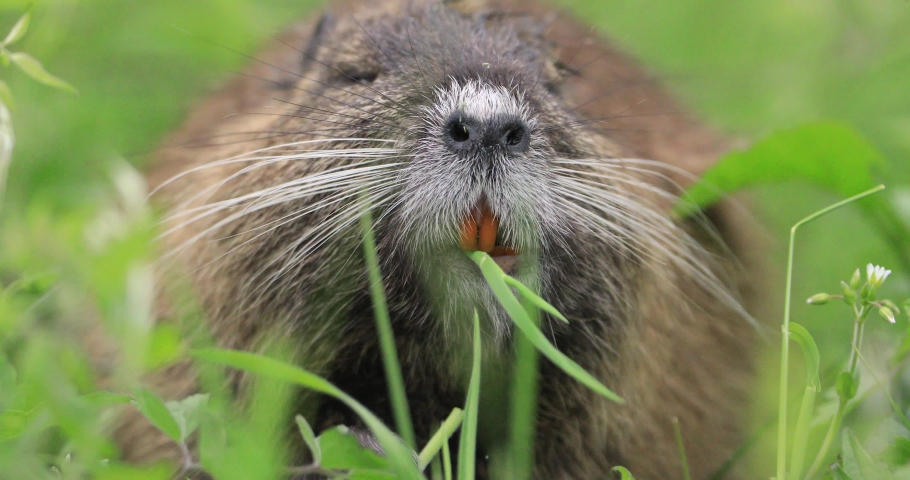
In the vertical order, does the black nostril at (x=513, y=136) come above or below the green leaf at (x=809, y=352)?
above

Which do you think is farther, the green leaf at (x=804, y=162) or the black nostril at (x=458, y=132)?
the green leaf at (x=804, y=162)

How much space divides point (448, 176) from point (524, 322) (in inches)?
12.7

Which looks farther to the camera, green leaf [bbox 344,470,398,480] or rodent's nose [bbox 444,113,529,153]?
rodent's nose [bbox 444,113,529,153]

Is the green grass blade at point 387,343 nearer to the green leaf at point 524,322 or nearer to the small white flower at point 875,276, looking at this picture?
the green leaf at point 524,322

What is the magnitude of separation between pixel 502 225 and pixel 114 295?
69cm

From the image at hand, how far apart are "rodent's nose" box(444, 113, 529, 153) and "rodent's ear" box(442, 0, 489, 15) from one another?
60 centimetres

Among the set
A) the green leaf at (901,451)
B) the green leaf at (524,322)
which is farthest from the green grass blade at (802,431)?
the green leaf at (524,322)

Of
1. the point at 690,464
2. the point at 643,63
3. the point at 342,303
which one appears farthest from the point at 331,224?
the point at 643,63

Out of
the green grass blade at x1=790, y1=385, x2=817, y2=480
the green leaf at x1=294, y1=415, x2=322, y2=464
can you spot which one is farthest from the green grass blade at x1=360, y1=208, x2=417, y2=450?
the green grass blade at x1=790, y1=385, x2=817, y2=480

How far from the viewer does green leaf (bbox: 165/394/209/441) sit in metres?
1.60

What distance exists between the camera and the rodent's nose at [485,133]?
1.84 m

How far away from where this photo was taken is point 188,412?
1639mm

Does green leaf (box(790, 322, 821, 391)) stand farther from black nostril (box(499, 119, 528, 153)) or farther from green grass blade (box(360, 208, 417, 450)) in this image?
green grass blade (box(360, 208, 417, 450))

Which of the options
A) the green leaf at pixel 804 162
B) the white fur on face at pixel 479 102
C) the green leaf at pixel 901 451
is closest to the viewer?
the green leaf at pixel 901 451
